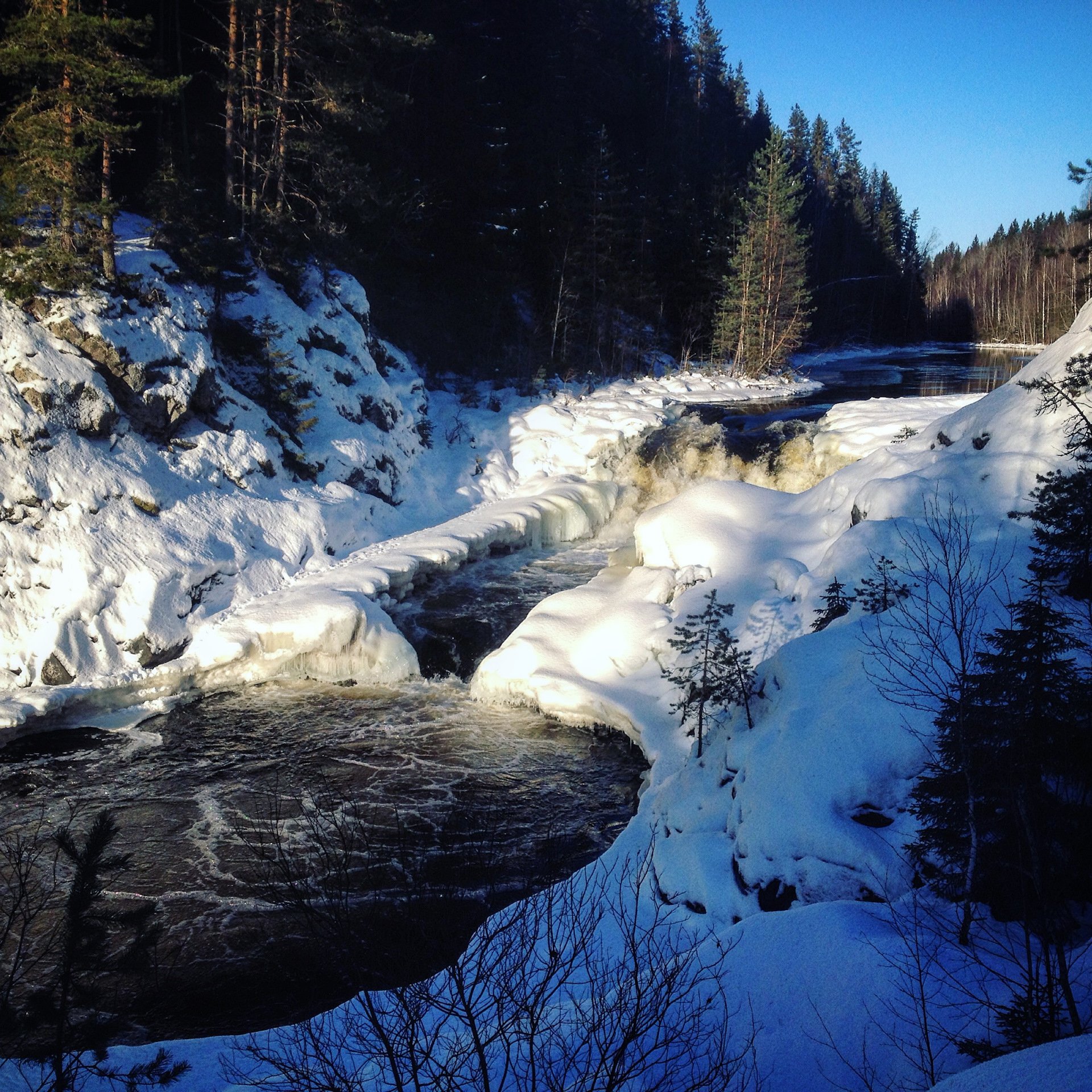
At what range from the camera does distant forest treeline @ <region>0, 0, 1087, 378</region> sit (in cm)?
1450

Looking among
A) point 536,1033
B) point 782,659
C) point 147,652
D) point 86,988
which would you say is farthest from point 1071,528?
point 147,652

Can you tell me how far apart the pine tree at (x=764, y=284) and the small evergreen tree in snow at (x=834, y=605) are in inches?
1142

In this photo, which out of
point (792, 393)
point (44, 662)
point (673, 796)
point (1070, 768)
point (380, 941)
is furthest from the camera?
point (792, 393)

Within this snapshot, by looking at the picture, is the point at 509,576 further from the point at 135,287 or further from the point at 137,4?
the point at 137,4

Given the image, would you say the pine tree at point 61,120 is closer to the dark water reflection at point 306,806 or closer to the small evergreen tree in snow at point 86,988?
the dark water reflection at point 306,806

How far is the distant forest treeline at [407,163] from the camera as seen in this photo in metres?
14.5

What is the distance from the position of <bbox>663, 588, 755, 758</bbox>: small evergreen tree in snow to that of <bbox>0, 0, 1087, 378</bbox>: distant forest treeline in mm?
13007

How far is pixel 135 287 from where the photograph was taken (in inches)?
635

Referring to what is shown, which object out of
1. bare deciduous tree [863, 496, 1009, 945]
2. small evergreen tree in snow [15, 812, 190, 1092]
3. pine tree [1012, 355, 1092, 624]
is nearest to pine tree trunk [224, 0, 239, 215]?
bare deciduous tree [863, 496, 1009, 945]

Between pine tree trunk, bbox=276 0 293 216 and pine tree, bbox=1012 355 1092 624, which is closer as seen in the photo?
pine tree, bbox=1012 355 1092 624

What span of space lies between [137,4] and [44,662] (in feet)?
62.8

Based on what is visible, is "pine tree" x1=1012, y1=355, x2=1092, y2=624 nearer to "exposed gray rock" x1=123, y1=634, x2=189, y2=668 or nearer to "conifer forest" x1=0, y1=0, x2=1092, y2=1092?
"conifer forest" x1=0, y1=0, x2=1092, y2=1092

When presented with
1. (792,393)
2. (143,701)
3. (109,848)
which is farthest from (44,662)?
(792,393)

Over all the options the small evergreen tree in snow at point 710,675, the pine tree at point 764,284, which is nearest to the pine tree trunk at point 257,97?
the small evergreen tree in snow at point 710,675
